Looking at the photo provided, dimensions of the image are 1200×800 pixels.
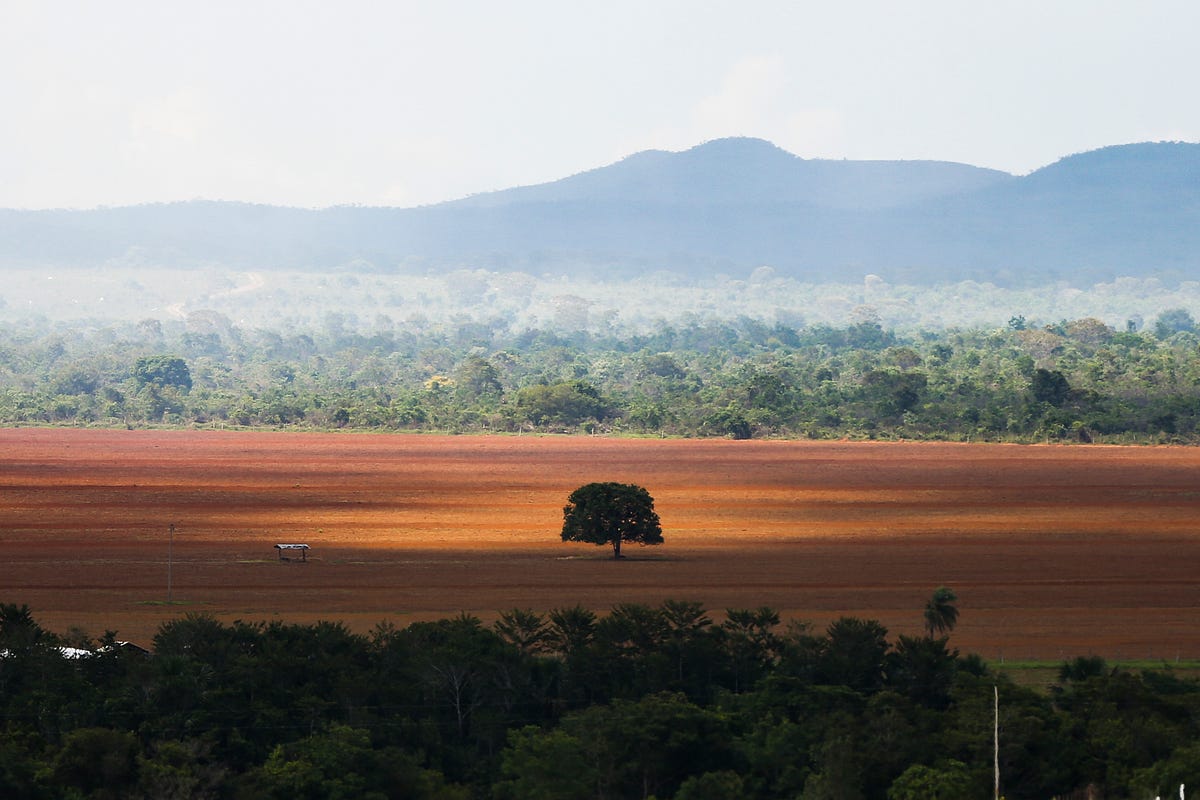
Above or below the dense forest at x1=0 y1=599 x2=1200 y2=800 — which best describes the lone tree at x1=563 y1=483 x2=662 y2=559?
above

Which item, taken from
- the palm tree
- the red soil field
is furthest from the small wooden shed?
the palm tree

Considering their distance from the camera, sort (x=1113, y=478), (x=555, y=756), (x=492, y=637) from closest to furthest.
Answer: (x=555, y=756), (x=492, y=637), (x=1113, y=478)

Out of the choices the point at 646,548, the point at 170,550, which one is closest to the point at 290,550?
the point at 170,550

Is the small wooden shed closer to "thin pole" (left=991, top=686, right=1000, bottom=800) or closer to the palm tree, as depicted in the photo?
the palm tree

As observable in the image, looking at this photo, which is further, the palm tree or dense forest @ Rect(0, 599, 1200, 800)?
the palm tree

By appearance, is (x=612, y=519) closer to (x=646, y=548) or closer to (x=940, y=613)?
(x=646, y=548)

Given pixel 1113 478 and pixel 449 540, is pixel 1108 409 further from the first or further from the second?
pixel 449 540

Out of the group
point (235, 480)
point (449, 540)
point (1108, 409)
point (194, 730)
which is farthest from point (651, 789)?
point (1108, 409)
